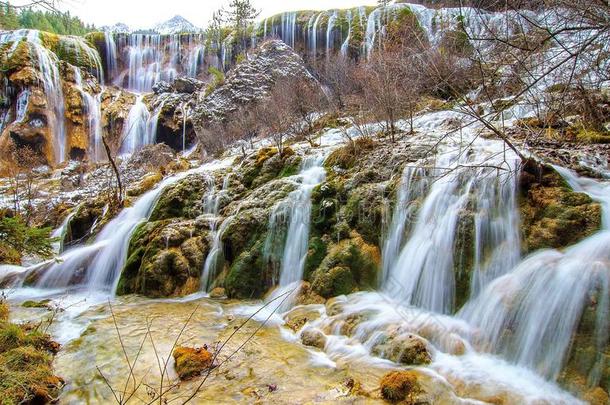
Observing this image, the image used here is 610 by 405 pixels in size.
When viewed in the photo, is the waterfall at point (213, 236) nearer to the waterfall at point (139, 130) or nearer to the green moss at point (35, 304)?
the green moss at point (35, 304)

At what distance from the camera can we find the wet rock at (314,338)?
556 centimetres

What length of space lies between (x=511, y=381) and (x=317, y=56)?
98.0 ft

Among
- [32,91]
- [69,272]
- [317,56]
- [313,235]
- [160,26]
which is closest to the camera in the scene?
[313,235]

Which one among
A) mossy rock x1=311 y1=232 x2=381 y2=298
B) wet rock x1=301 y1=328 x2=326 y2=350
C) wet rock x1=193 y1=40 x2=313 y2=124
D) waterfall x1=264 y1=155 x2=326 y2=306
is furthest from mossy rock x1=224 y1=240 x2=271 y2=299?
wet rock x1=193 y1=40 x2=313 y2=124

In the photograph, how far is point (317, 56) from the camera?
101 ft

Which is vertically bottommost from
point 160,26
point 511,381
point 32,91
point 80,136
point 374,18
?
point 511,381

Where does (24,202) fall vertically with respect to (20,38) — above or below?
below

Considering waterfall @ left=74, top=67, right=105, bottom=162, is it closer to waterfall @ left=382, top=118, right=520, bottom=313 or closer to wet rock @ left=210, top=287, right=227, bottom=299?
wet rock @ left=210, top=287, right=227, bottom=299

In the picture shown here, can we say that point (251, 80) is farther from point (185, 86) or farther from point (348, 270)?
point (348, 270)

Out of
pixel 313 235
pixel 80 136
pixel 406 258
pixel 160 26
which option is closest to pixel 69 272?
pixel 313 235

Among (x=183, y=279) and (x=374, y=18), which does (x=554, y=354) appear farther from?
(x=374, y=18)

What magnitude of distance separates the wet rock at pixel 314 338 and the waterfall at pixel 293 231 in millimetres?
1824

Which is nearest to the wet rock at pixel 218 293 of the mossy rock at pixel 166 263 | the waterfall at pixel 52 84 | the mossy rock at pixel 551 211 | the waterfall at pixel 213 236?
the waterfall at pixel 213 236

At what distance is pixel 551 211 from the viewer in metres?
5.55
